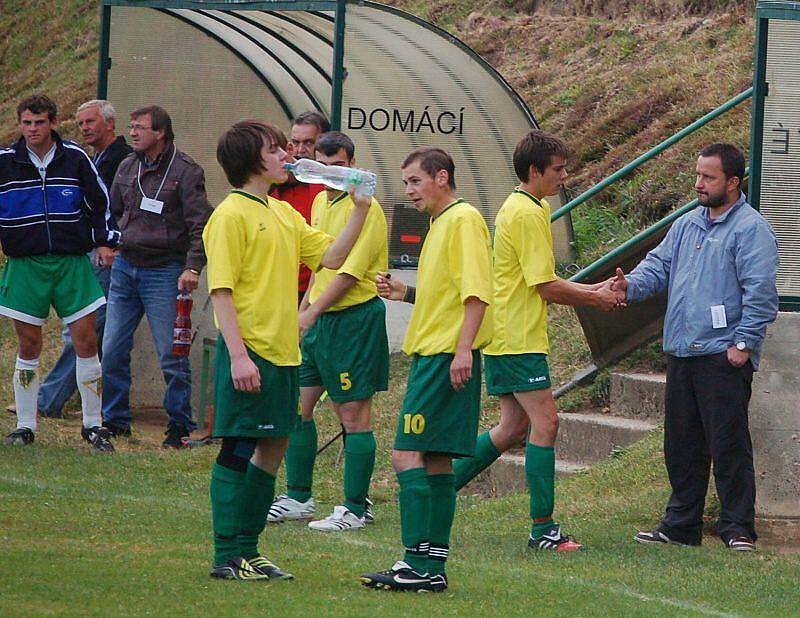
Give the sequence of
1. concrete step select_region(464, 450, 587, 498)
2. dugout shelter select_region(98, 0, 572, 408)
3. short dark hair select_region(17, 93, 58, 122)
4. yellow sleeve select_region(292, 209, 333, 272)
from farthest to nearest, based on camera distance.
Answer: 1. dugout shelter select_region(98, 0, 572, 408)
2. short dark hair select_region(17, 93, 58, 122)
3. concrete step select_region(464, 450, 587, 498)
4. yellow sleeve select_region(292, 209, 333, 272)

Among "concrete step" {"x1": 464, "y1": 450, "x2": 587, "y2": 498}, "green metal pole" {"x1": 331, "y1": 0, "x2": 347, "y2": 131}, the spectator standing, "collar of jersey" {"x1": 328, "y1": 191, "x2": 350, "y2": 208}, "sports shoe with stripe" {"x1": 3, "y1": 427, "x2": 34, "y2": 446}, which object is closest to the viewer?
"collar of jersey" {"x1": 328, "y1": 191, "x2": 350, "y2": 208}

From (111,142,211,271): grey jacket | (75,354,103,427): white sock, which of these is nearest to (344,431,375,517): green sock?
(111,142,211,271): grey jacket

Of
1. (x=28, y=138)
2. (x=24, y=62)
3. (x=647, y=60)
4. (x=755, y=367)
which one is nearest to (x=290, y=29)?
(x=28, y=138)

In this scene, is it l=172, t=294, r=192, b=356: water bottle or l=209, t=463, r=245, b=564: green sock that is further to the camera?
l=172, t=294, r=192, b=356: water bottle

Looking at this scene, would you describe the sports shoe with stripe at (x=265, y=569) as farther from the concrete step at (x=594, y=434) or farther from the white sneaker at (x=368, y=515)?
the concrete step at (x=594, y=434)

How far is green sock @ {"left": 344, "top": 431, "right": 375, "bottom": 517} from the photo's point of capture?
25.7 feet

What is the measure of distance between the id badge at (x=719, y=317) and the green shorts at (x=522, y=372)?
2.99 ft

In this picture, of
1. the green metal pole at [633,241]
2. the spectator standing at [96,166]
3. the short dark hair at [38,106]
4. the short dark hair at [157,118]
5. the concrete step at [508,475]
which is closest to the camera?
the concrete step at [508,475]

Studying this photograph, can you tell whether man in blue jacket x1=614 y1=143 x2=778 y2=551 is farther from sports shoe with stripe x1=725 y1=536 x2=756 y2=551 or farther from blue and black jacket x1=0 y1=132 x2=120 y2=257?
blue and black jacket x1=0 y1=132 x2=120 y2=257

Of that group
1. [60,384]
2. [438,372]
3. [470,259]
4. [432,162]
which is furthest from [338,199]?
[60,384]

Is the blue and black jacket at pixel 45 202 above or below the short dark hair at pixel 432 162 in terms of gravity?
below

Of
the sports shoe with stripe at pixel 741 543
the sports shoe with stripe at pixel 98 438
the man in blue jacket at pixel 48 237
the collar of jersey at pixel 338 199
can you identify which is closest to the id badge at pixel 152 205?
the man in blue jacket at pixel 48 237

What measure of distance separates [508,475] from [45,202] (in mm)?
3560

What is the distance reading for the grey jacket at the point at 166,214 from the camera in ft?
33.1
